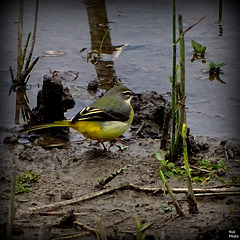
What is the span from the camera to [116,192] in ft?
19.4

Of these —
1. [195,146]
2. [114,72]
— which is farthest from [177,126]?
[114,72]

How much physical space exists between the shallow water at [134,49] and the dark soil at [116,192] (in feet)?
3.13

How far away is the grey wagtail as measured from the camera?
7.24 m

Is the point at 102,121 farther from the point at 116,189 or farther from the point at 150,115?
the point at 116,189

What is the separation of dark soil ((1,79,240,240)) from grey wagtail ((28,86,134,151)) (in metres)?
0.21

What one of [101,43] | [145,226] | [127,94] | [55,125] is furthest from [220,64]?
[145,226]

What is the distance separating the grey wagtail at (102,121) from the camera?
724 centimetres

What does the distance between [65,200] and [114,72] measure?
466cm

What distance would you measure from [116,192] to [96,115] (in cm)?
161

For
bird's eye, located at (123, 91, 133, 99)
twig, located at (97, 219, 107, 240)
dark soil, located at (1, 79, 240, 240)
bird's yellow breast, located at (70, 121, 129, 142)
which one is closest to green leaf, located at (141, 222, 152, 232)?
dark soil, located at (1, 79, 240, 240)

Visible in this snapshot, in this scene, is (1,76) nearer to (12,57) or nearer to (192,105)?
(12,57)

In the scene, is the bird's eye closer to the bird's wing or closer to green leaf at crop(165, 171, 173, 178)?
the bird's wing

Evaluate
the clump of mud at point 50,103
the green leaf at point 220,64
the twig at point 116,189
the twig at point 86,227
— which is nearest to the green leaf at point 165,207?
the twig at point 116,189

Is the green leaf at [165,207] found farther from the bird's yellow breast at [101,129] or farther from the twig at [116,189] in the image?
the bird's yellow breast at [101,129]
